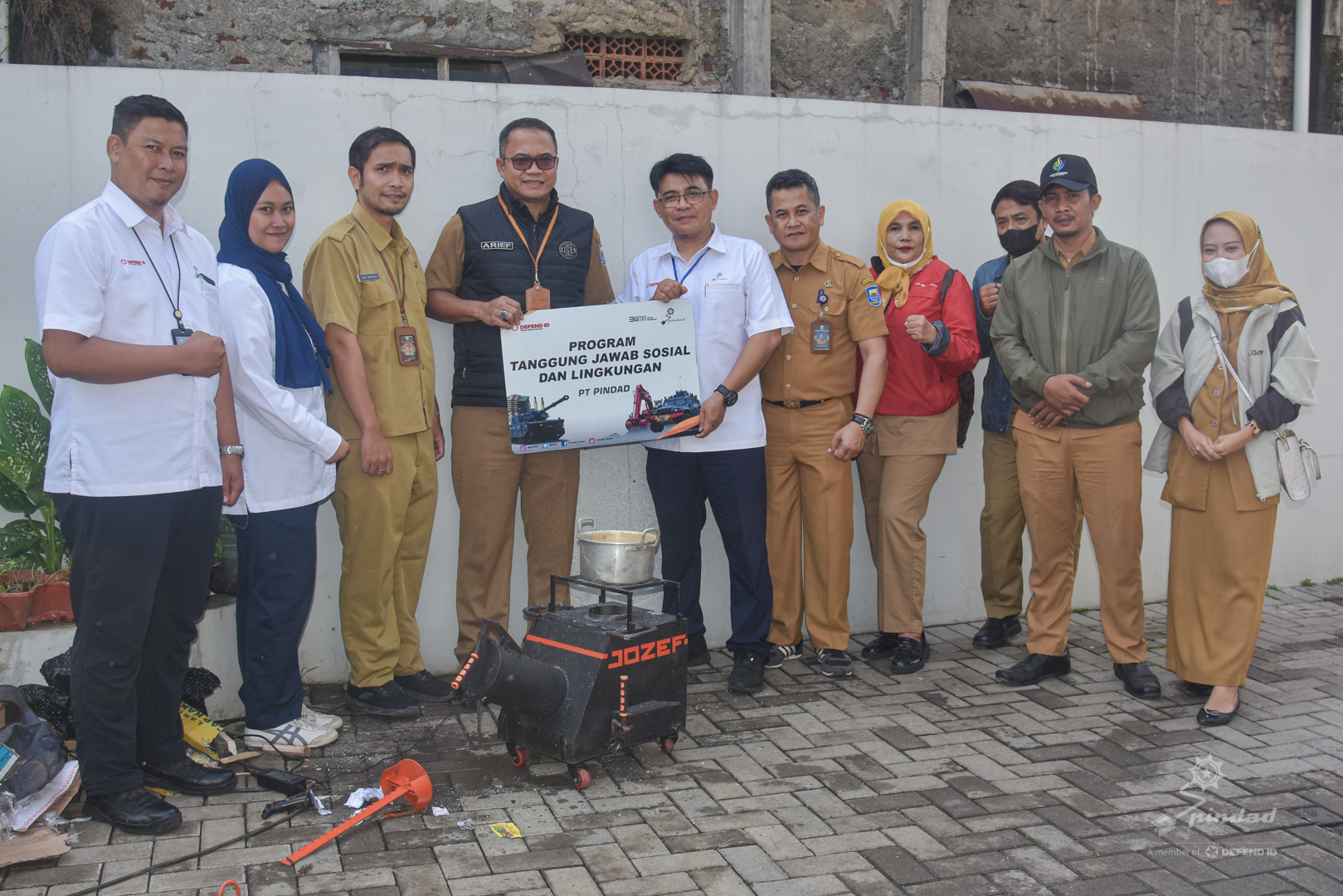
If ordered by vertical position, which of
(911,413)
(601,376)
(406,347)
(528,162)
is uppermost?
(528,162)

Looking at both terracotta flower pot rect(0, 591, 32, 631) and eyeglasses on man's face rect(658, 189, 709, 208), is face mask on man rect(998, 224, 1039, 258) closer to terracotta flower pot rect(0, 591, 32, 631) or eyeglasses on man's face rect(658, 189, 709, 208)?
eyeglasses on man's face rect(658, 189, 709, 208)

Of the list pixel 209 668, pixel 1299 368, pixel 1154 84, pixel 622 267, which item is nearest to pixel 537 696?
pixel 209 668

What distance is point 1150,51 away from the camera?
10.5m

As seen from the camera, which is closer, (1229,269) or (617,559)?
(617,559)

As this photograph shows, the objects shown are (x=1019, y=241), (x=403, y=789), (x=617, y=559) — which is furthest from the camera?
(x=1019, y=241)

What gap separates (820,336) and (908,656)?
163 cm

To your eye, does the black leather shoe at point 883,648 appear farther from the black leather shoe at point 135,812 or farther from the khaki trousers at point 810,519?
the black leather shoe at point 135,812

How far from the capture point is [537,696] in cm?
377

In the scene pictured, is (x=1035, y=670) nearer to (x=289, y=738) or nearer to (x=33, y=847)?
(x=289, y=738)

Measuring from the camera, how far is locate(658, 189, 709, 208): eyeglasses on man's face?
4801 mm

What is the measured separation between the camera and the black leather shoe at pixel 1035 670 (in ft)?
16.3

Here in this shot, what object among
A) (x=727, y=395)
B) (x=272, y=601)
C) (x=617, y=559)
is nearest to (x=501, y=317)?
(x=727, y=395)

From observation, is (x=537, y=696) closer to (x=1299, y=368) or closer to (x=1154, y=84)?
(x=1299, y=368)
